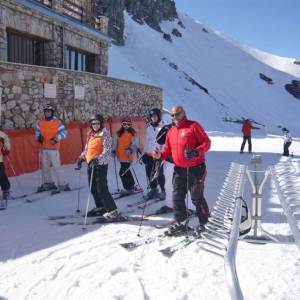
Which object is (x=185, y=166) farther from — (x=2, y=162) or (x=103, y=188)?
(x=2, y=162)

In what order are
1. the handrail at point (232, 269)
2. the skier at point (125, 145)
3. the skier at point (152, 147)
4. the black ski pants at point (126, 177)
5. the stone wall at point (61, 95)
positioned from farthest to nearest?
the stone wall at point (61, 95), the black ski pants at point (126, 177), the skier at point (125, 145), the skier at point (152, 147), the handrail at point (232, 269)

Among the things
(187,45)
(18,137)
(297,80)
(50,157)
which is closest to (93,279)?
(50,157)

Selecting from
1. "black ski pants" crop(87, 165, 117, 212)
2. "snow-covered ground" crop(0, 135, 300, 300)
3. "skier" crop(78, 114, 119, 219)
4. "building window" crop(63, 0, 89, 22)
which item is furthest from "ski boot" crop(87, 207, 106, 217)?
"building window" crop(63, 0, 89, 22)

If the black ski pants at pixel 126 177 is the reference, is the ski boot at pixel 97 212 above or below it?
below

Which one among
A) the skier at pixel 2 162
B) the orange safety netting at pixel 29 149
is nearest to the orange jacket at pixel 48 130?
the orange safety netting at pixel 29 149

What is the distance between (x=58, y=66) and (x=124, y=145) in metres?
9.50

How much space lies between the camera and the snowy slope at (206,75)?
165ft

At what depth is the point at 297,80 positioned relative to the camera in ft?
273

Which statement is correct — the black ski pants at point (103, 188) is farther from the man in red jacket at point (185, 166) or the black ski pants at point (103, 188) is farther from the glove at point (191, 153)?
the glove at point (191, 153)

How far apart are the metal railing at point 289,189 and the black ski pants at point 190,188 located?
101 cm

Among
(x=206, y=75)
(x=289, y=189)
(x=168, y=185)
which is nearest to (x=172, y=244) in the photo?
(x=168, y=185)

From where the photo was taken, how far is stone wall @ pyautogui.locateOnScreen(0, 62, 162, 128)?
1029 cm

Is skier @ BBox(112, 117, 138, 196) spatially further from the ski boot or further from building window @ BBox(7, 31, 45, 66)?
building window @ BBox(7, 31, 45, 66)

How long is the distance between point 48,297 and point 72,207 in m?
3.78
